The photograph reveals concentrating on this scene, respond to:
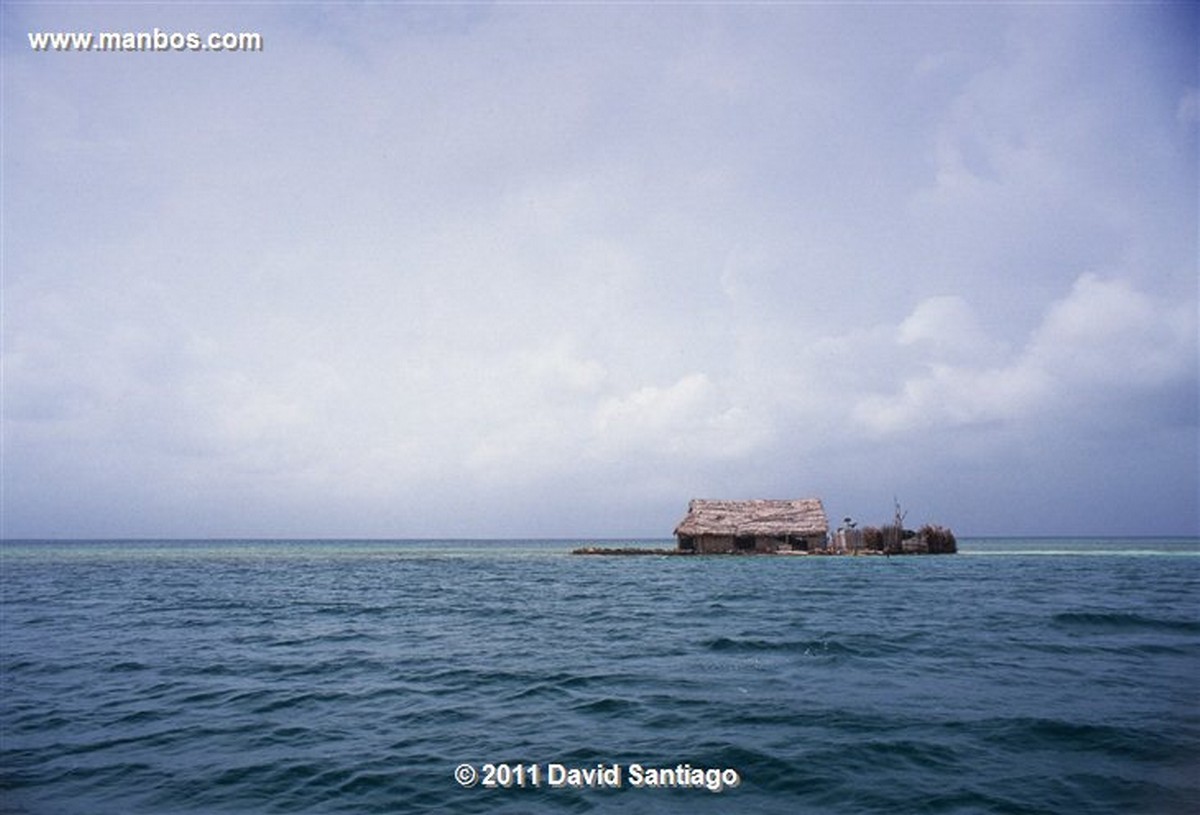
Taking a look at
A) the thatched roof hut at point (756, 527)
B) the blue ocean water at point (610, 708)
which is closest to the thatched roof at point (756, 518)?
the thatched roof hut at point (756, 527)

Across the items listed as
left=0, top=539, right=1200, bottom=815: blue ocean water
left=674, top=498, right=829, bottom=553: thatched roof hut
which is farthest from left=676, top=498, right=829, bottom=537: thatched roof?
left=0, top=539, right=1200, bottom=815: blue ocean water

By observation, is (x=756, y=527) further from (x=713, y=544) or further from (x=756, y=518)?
(x=713, y=544)

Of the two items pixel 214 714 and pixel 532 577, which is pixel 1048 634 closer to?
pixel 214 714

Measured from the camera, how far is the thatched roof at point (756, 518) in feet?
176

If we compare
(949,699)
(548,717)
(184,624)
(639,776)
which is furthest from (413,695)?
(184,624)

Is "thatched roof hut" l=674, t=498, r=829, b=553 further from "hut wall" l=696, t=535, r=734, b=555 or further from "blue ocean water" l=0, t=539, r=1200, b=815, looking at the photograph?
"blue ocean water" l=0, t=539, r=1200, b=815

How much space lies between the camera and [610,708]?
10.4m

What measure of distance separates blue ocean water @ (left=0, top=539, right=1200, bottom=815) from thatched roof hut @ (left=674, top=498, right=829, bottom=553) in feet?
102

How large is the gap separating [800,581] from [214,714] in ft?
88.6

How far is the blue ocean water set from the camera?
742 cm

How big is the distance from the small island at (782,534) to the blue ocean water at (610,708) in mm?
30987

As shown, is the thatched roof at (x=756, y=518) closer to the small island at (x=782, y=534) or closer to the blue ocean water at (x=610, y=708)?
the small island at (x=782, y=534)

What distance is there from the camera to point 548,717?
10.0 m

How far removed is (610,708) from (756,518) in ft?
151
